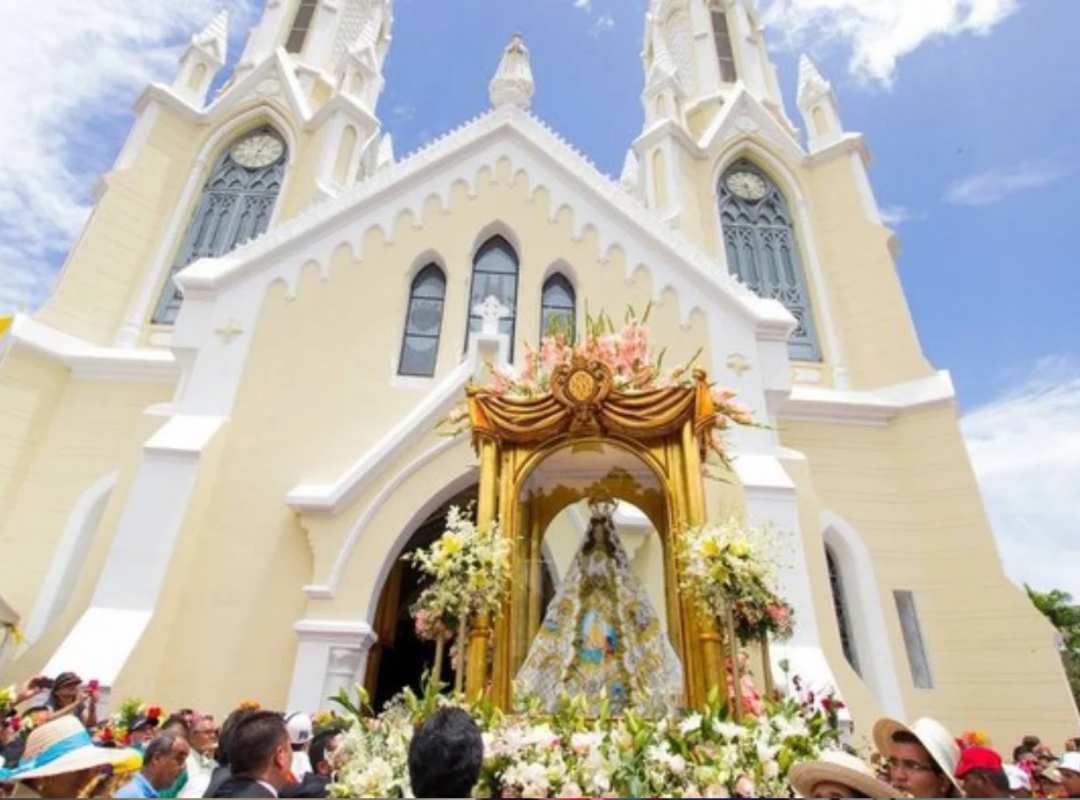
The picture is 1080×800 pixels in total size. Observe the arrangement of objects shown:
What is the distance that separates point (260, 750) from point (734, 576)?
3.38 meters

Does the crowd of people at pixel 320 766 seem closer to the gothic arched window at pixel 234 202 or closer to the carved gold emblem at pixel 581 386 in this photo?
the carved gold emblem at pixel 581 386

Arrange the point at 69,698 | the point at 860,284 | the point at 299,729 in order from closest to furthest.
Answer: the point at 69,698, the point at 299,729, the point at 860,284

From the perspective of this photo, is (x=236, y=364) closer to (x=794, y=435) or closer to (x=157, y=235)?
(x=157, y=235)

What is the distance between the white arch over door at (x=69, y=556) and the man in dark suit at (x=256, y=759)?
341 inches

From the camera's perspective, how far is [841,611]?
10922 millimetres

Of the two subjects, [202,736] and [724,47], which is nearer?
[202,736]

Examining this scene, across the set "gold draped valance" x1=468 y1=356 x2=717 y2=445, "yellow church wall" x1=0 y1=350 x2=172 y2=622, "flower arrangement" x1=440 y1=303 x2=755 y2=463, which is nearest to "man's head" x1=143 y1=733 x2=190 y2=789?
"gold draped valance" x1=468 y1=356 x2=717 y2=445

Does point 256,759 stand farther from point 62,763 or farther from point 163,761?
point 163,761

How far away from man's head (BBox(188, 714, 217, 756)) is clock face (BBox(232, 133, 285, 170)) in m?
14.2

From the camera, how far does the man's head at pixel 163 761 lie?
13.6ft

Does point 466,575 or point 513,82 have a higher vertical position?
point 513,82

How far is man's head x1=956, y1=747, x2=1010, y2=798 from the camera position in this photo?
3.05 metres

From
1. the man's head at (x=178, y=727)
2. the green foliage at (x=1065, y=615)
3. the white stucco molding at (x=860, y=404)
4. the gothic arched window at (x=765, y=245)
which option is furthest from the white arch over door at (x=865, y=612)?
the green foliage at (x=1065, y=615)

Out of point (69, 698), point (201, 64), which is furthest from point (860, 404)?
point (201, 64)
